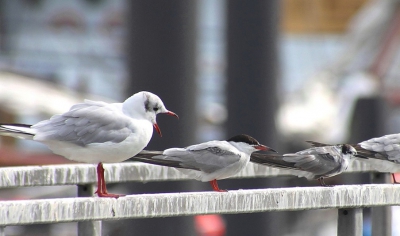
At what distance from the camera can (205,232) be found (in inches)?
423

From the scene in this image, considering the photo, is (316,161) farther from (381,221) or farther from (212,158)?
(212,158)

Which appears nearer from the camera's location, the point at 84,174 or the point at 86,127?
the point at 86,127

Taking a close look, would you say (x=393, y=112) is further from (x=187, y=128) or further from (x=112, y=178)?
(x=112, y=178)

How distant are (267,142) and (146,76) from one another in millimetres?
1638

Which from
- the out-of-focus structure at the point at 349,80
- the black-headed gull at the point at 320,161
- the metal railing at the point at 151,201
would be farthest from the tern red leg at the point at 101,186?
the out-of-focus structure at the point at 349,80

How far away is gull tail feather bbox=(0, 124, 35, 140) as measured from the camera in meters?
5.00

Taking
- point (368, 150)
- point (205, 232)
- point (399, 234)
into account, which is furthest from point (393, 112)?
point (368, 150)

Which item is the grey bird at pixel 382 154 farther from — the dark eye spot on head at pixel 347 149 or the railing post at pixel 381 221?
the railing post at pixel 381 221

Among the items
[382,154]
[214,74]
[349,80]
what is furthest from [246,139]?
[214,74]

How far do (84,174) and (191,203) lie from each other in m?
1.58

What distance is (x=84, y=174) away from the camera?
5969 mm

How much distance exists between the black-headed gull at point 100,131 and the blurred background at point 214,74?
67.5 inches

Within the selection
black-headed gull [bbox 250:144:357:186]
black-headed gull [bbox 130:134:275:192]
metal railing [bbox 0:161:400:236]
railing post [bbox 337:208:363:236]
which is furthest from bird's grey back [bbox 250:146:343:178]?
railing post [bbox 337:208:363:236]

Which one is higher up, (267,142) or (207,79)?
(207,79)
